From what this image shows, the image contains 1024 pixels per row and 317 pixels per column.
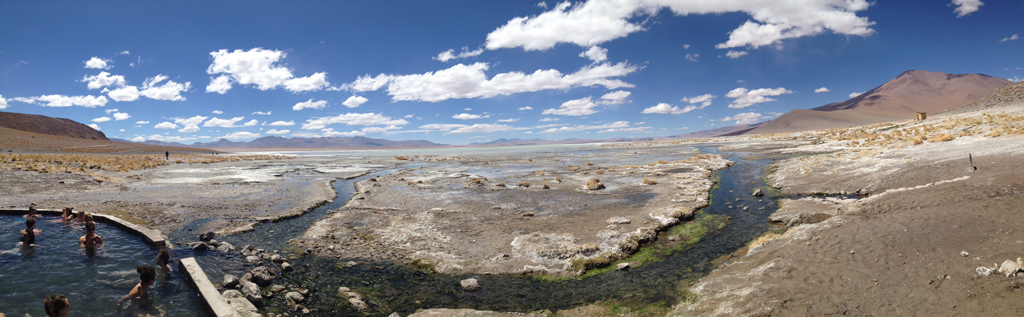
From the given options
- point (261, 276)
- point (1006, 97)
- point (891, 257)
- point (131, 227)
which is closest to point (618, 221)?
point (891, 257)

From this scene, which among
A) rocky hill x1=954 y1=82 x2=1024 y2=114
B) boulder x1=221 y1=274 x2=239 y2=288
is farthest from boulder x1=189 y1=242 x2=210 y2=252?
rocky hill x1=954 y1=82 x2=1024 y2=114

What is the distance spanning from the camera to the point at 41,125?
156 metres

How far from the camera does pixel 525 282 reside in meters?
9.91

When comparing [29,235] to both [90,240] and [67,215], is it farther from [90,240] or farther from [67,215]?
[67,215]

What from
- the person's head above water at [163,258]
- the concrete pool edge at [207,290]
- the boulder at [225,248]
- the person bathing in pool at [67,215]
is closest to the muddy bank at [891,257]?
the concrete pool edge at [207,290]

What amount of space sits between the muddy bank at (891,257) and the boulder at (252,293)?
9.31 metres

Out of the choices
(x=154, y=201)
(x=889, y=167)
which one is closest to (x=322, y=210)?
(x=154, y=201)

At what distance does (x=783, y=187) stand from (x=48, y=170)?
49.7m

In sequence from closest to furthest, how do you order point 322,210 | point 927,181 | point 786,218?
1. point 786,218
2. point 927,181
3. point 322,210

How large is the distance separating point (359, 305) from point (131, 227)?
459 inches

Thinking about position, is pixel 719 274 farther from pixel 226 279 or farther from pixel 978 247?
pixel 226 279

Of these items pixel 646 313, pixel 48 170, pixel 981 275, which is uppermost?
pixel 48 170

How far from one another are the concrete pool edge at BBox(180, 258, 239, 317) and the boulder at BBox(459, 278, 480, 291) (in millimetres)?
4797

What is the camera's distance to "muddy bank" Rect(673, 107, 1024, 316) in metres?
6.62
